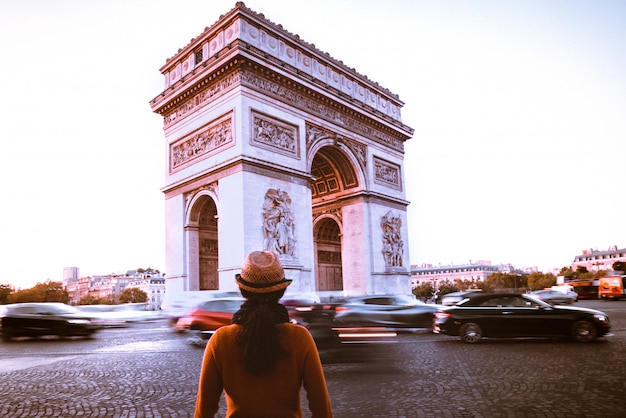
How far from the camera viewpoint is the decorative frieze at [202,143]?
21.8 m

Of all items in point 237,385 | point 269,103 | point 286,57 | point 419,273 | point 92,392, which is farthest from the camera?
point 419,273

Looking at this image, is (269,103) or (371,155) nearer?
(269,103)

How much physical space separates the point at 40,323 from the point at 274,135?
11.8 meters

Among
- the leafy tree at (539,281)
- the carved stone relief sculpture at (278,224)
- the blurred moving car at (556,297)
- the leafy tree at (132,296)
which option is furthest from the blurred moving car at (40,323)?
the leafy tree at (539,281)

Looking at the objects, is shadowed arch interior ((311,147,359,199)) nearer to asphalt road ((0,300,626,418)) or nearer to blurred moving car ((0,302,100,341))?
blurred moving car ((0,302,100,341))

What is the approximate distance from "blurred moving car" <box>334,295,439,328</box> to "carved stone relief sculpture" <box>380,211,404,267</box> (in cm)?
1427

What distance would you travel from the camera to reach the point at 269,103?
880 inches

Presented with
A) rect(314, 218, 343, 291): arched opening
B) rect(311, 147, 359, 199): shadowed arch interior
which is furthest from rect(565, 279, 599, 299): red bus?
rect(311, 147, 359, 199): shadowed arch interior

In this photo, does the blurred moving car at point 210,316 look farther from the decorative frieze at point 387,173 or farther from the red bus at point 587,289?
the red bus at point 587,289

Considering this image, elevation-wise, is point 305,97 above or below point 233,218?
above

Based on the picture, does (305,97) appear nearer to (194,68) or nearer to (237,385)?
(194,68)

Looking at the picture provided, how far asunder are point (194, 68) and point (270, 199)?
7.28m

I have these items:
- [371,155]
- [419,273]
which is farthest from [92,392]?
[419,273]

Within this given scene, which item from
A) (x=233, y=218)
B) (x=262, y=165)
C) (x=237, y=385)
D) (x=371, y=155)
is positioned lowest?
(x=237, y=385)
